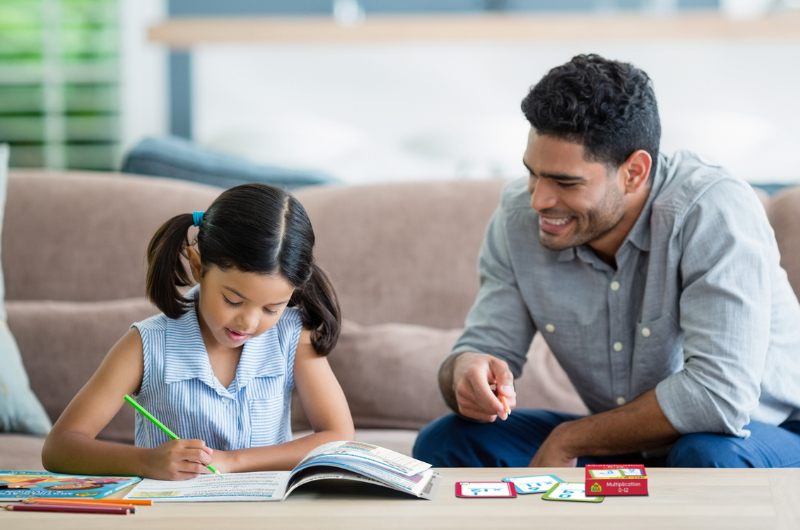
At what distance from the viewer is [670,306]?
1434mm

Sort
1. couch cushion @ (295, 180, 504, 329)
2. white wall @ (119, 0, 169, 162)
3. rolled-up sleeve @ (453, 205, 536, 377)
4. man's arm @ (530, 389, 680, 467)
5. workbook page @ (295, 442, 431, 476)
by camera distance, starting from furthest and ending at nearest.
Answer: white wall @ (119, 0, 169, 162), couch cushion @ (295, 180, 504, 329), rolled-up sleeve @ (453, 205, 536, 377), man's arm @ (530, 389, 680, 467), workbook page @ (295, 442, 431, 476)

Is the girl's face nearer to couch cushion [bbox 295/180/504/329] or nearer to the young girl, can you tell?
the young girl

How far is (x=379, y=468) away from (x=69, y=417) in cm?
48

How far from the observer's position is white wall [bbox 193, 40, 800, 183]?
3.51m

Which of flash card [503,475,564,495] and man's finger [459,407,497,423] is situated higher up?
flash card [503,475,564,495]

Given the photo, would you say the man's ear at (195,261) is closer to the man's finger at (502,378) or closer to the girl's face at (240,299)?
the girl's face at (240,299)

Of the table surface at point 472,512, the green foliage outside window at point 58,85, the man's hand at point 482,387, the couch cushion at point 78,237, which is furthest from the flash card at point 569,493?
the green foliage outside window at point 58,85

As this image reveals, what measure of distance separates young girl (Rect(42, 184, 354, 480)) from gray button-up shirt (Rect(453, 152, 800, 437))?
377mm

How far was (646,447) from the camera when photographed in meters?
1.39

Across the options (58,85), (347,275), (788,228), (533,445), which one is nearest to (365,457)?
(533,445)

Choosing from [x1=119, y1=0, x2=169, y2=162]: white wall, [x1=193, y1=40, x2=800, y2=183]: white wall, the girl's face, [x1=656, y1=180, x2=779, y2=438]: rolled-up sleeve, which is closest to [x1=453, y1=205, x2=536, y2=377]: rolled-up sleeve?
[x1=656, y1=180, x2=779, y2=438]: rolled-up sleeve

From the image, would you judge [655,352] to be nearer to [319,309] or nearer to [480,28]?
[319,309]

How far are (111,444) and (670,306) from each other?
0.94 meters

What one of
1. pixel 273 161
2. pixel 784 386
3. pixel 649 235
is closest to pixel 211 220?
pixel 649 235
